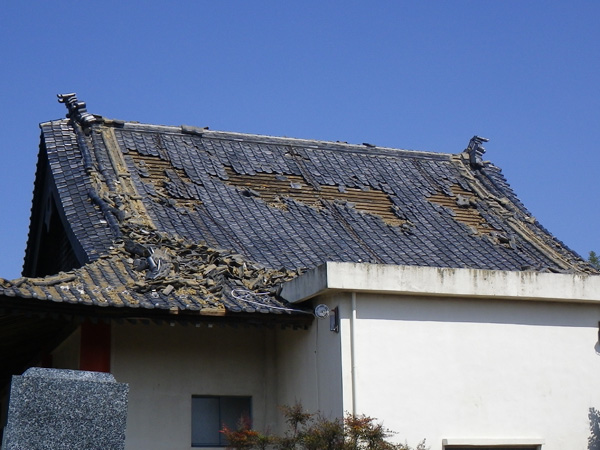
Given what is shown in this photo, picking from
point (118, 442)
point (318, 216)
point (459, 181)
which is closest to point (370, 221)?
point (318, 216)

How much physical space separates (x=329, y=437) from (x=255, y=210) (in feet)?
20.1

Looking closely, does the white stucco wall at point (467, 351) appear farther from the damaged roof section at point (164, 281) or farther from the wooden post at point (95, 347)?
the wooden post at point (95, 347)

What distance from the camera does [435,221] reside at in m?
16.5

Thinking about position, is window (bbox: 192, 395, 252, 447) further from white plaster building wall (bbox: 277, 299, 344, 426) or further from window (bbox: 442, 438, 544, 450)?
window (bbox: 442, 438, 544, 450)

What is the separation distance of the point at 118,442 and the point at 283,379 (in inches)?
219

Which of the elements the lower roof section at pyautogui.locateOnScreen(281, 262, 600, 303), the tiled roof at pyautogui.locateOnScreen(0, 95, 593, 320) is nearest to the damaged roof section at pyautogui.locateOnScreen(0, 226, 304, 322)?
the tiled roof at pyautogui.locateOnScreen(0, 95, 593, 320)

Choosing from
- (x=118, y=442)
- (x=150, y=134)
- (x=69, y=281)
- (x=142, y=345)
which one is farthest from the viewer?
(x=150, y=134)

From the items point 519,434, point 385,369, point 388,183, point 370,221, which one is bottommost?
point 519,434

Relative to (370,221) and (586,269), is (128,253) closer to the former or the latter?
(370,221)

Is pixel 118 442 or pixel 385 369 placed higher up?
pixel 385 369

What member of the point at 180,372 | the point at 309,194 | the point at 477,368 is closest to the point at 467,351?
the point at 477,368

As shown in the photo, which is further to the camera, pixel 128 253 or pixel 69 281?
pixel 128 253

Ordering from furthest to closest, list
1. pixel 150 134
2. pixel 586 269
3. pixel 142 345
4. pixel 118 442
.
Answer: pixel 150 134
pixel 586 269
pixel 142 345
pixel 118 442

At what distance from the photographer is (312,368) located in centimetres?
1216
